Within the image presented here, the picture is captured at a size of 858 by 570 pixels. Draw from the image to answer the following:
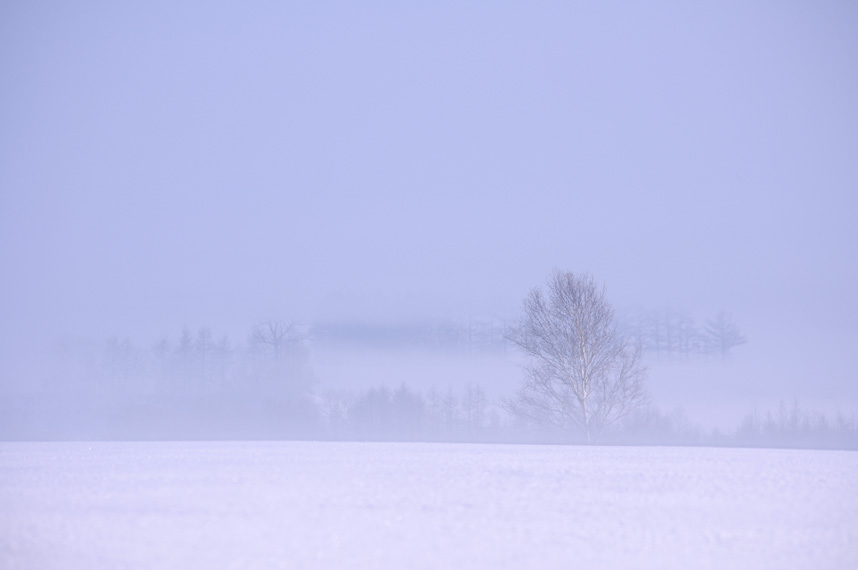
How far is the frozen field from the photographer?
21.4ft

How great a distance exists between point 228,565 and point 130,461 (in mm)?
7333

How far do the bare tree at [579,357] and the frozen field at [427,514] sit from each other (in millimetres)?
18399

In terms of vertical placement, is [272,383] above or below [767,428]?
above

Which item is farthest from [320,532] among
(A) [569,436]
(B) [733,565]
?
(A) [569,436]

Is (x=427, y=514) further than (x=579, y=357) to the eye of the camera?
No

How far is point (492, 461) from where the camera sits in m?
12.4

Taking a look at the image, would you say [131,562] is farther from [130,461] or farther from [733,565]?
[130,461]

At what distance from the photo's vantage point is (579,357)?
100 feet

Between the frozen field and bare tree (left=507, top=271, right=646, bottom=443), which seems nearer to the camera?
the frozen field

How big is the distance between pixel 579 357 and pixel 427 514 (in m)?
23.5

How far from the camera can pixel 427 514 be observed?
7.92m

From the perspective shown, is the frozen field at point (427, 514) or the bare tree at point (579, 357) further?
the bare tree at point (579, 357)

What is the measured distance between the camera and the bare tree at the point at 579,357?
1207 inches

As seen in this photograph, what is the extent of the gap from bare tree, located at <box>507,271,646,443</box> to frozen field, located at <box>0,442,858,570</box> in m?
18.4
